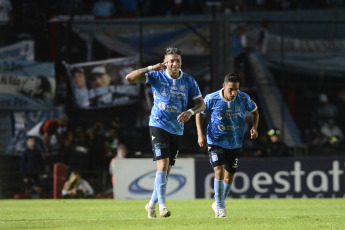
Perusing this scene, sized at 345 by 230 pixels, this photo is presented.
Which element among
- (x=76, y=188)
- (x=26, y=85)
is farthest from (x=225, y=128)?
(x=26, y=85)

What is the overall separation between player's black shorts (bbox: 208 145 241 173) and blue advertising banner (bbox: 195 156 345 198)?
8531mm

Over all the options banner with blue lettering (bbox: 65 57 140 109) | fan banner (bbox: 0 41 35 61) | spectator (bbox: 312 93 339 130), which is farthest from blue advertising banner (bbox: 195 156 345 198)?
fan banner (bbox: 0 41 35 61)

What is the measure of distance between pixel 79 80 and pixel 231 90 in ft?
38.5

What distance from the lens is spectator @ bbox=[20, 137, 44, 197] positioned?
850 inches

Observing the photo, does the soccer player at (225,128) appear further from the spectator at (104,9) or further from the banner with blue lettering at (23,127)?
the spectator at (104,9)

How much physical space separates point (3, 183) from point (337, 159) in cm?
920

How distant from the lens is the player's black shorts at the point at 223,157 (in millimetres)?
12164

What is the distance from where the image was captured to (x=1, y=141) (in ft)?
73.8

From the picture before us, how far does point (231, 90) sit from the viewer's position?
12.2 m

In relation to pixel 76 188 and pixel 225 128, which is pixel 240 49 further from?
pixel 225 128

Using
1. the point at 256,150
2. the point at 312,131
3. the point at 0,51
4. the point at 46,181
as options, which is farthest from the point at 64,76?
the point at 312,131

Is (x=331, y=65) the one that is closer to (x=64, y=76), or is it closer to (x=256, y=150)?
(x=256, y=150)

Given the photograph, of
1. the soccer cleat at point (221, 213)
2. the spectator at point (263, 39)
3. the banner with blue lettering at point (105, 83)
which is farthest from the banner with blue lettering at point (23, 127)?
the soccer cleat at point (221, 213)

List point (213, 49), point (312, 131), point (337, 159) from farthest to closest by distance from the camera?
point (312, 131) < point (213, 49) < point (337, 159)
